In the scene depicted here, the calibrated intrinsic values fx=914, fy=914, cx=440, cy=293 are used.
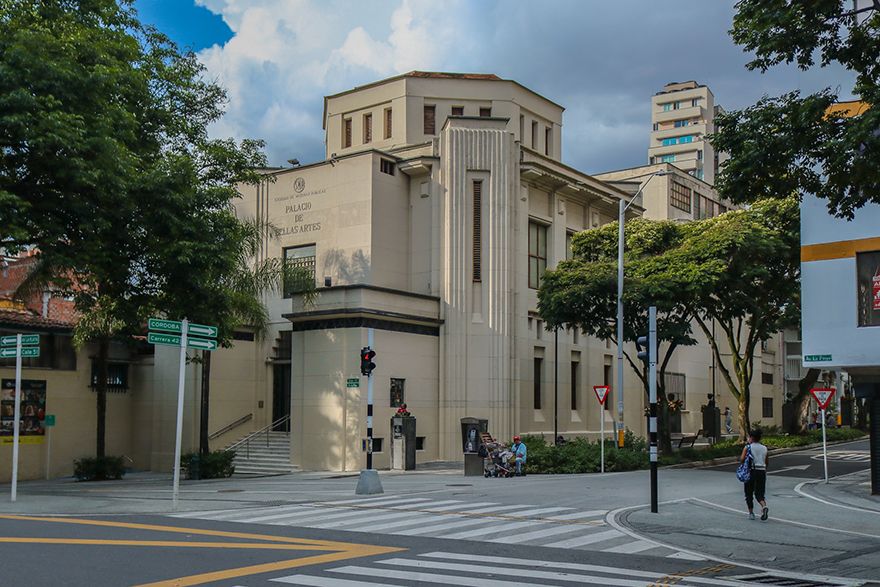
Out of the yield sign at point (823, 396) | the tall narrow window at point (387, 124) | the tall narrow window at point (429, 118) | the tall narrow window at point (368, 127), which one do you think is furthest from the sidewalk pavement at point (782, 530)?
the tall narrow window at point (368, 127)

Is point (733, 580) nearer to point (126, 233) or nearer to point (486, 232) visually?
point (126, 233)

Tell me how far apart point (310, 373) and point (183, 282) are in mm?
9585

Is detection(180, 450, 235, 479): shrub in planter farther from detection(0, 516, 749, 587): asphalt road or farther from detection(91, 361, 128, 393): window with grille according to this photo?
detection(0, 516, 749, 587): asphalt road

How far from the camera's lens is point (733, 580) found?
11375 mm

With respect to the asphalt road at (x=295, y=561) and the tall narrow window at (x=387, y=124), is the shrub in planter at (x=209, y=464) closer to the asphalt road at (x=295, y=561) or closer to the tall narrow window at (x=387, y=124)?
the asphalt road at (x=295, y=561)

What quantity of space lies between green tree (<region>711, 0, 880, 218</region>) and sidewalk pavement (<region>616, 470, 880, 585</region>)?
5.36 meters

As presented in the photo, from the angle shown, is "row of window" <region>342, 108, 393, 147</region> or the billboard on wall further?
"row of window" <region>342, 108, 393, 147</region>

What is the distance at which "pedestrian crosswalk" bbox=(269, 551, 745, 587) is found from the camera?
10.6 metres

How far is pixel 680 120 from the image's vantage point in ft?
341

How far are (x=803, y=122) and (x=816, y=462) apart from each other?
80.9 ft

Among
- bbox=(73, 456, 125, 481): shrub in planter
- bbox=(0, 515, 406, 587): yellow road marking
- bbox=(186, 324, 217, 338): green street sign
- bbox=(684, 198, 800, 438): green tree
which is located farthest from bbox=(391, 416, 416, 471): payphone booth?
bbox=(0, 515, 406, 587): yellow road marking

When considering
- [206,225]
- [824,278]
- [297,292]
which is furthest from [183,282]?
[824,278]

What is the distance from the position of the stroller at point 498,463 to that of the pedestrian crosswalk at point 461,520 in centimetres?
828

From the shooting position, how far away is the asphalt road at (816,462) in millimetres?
30906
